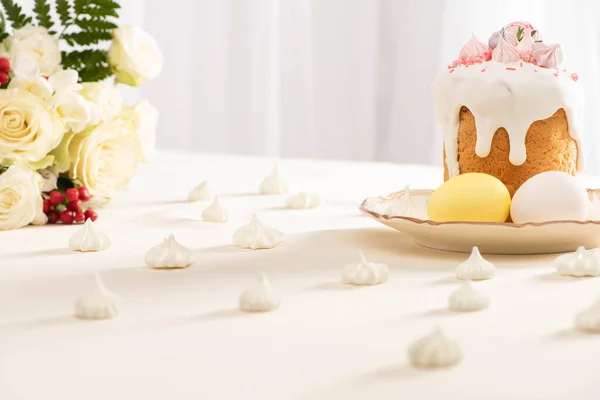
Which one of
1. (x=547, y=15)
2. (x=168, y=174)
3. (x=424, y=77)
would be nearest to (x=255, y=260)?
(x=168, y=174)

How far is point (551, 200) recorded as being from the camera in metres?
1.06

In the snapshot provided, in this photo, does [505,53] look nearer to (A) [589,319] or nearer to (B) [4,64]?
(A) [589,319]

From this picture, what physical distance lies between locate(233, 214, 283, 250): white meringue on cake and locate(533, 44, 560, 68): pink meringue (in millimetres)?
424

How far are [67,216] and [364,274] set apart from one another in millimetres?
619

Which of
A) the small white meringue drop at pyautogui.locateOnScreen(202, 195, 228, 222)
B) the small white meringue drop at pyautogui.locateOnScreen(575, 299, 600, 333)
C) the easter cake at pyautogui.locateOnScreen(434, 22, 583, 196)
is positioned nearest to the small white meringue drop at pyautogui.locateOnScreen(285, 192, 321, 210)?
the small white meringue drop at pyautogui.locateOnScreen(202, 195, 228, 222)

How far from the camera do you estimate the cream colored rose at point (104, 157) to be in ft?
4.56

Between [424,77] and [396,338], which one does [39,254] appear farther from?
[424,77]

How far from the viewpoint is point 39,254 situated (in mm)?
1117

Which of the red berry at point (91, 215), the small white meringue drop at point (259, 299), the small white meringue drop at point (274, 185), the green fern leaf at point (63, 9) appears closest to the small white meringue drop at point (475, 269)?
the small white meringue drop at point (259, 299)

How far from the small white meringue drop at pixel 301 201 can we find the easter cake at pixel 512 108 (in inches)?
11.8

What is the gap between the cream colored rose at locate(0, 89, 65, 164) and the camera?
4.24 ft

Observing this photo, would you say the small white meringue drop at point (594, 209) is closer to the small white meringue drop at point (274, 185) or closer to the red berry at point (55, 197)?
the small white meringue drop at point (274, 185)

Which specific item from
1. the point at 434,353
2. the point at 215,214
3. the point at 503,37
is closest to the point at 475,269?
the point at 434,353

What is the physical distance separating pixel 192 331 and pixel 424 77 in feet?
9.17
